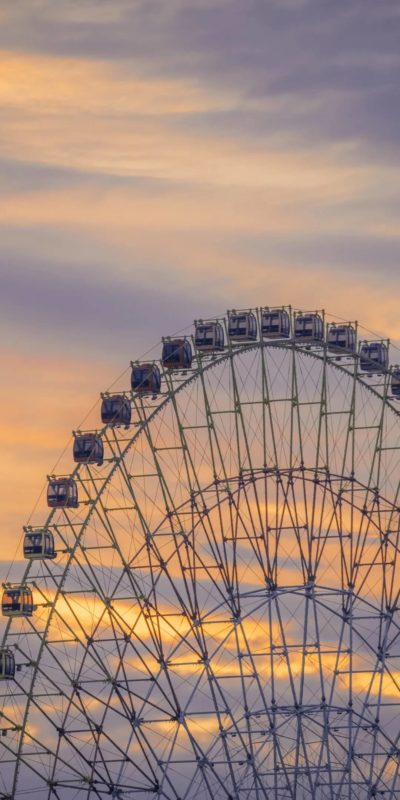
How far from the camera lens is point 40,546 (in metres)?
94.7

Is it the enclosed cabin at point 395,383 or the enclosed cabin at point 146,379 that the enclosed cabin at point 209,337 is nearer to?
the enclosed cabin at point 146,379

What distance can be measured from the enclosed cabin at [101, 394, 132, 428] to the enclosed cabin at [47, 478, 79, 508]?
13.4 feet

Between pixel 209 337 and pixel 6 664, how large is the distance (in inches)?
817

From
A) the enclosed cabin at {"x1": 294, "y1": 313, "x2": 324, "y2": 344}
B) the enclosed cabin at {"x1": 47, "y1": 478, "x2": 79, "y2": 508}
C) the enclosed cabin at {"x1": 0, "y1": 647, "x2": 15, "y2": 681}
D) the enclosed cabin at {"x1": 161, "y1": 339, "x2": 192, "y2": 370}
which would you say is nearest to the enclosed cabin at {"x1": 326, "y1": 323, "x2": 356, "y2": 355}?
the enclosed cabin at {"x1": 294, "y1": 313, "x2": 324, "y2": 344}

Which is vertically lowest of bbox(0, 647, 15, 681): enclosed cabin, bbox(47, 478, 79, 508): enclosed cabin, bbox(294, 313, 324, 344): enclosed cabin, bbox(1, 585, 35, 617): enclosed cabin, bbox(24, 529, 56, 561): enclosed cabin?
bbox(0, 647, 15, 681): enclosed cabin

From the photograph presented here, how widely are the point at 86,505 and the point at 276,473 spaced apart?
10.5 metres

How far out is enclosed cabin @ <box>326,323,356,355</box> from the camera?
91000 millimetres

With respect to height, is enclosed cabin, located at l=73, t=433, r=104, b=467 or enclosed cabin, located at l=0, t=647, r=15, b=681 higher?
enclosed cabin, located at l=73, t=433, r=104, b=467

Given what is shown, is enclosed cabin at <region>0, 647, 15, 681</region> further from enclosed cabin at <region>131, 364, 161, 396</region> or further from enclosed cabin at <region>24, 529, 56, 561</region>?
enclosed cabin at <region>131, 364, 161, 396</region>

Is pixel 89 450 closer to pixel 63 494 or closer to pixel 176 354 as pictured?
pixel 63 494

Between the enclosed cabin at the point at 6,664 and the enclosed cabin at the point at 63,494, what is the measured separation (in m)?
8.23

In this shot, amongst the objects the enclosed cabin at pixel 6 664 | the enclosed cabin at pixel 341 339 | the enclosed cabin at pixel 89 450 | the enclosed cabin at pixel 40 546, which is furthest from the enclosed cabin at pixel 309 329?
the enclosed cabin at pixel 6 664

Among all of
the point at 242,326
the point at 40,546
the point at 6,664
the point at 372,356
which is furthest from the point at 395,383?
the point at 6,664

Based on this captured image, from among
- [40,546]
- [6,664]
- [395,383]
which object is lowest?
[6,664]
